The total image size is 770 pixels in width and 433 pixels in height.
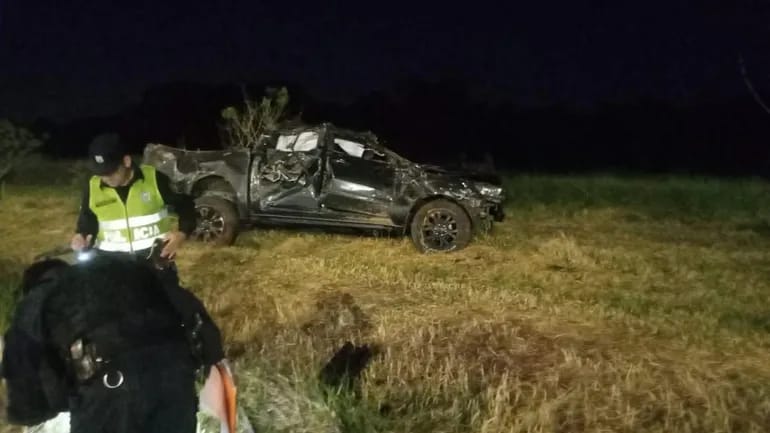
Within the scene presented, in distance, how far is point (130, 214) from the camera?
182 inches

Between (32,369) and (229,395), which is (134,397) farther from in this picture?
(229,395)

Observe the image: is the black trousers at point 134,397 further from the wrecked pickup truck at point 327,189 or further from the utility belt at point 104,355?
the wrecked pickup truck at point 327,189

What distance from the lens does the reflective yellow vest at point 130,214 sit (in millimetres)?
4617

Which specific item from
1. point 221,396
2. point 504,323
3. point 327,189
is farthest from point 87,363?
point 327,189

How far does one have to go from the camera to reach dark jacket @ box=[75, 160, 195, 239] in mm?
4648

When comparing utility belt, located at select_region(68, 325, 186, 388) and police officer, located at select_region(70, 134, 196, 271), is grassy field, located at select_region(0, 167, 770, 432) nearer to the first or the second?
police officer, located at select_region(70, 134, 196, 271)

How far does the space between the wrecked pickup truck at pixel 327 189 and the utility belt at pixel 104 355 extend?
771 centimetres

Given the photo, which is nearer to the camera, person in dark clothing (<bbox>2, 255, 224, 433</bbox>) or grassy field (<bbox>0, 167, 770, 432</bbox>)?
person in dark clothing (<bbox>2, 255, 224, 433</bbox>)

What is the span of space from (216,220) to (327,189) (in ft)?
4.49

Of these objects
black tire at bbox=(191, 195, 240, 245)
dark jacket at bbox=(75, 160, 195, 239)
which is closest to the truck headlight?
black tire at bbox=(191, 195, 240, 245)

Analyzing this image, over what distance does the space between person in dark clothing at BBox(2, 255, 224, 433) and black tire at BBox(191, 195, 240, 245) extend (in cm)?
753

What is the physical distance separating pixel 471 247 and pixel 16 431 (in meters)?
7.13

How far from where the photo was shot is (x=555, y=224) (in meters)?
13.8

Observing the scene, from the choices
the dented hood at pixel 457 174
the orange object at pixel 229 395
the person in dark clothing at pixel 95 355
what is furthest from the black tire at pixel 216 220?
the person in dark clothing at pixel 95 355
